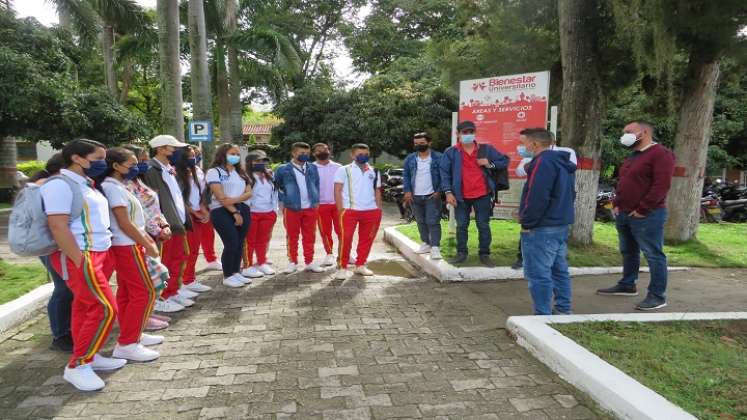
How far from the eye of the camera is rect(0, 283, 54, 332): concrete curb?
4.39 metres

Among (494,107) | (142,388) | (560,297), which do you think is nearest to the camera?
(142,388)

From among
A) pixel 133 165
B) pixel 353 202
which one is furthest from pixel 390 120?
pixel 133 165

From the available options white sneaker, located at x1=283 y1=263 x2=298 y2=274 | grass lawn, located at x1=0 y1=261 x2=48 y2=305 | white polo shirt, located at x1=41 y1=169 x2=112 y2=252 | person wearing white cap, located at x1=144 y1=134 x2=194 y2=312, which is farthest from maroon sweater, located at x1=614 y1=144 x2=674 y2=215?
grass lawn, located at x1=0 y1=261 x2=48 y2=305

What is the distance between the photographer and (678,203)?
7996mm

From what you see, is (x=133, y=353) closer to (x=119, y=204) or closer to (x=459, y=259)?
(x=119, y=204)

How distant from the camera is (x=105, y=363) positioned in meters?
3.55

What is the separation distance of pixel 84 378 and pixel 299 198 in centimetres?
360

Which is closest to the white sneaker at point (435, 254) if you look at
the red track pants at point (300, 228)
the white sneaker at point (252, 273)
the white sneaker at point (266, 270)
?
the red track pants at point (300, 228)

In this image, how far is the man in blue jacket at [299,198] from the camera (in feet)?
21.4

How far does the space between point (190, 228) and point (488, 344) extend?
3.21 m

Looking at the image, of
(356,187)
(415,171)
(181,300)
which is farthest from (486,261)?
(181,300)

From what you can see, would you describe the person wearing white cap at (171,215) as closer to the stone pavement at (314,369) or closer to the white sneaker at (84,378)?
the stone pavement at (314,369)

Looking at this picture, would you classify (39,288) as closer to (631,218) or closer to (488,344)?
(488,344)

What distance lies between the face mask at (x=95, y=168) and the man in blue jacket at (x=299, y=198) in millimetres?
3174
